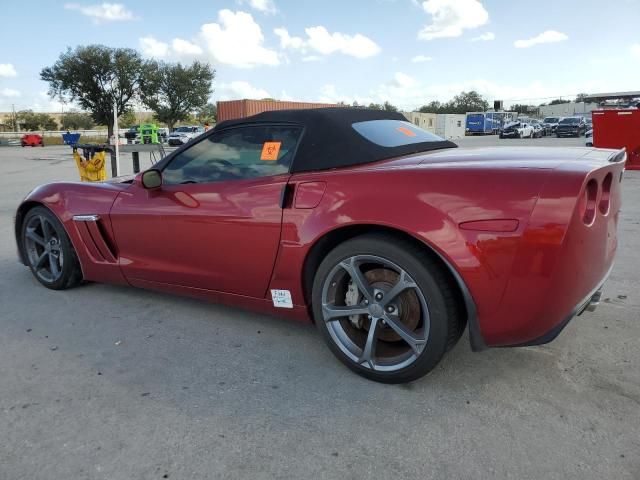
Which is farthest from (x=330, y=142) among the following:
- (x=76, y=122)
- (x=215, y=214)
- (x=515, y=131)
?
(x=76, y=122)

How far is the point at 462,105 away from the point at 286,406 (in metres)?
107

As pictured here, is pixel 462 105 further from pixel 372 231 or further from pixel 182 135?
pixel 372 231

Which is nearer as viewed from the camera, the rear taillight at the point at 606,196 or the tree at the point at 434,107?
the rear taillight at the point at 606,196

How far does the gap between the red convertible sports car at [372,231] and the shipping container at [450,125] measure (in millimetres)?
51442

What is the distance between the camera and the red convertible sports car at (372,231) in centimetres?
220

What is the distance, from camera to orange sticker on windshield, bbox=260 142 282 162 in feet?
10.0

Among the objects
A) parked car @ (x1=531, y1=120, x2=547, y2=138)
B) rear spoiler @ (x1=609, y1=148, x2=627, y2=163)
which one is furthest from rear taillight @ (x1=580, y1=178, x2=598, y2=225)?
parked car @ (x1=531, y1=120, x2=547, y2=138)

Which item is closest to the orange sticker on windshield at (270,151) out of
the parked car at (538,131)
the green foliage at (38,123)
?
the parked car at (538,131)

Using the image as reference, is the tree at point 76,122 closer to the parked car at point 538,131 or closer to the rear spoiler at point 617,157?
the parked car at point 538,131

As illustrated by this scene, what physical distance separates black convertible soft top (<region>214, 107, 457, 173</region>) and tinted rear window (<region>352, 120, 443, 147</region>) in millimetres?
29

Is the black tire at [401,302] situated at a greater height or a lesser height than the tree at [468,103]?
lesser

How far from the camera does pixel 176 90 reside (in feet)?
181

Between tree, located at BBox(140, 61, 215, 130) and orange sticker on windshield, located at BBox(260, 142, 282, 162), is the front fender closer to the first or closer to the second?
orange sticker on windshield, located at BBox(260, 142, 282, 162)

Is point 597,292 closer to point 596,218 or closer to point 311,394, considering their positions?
point 596,218
